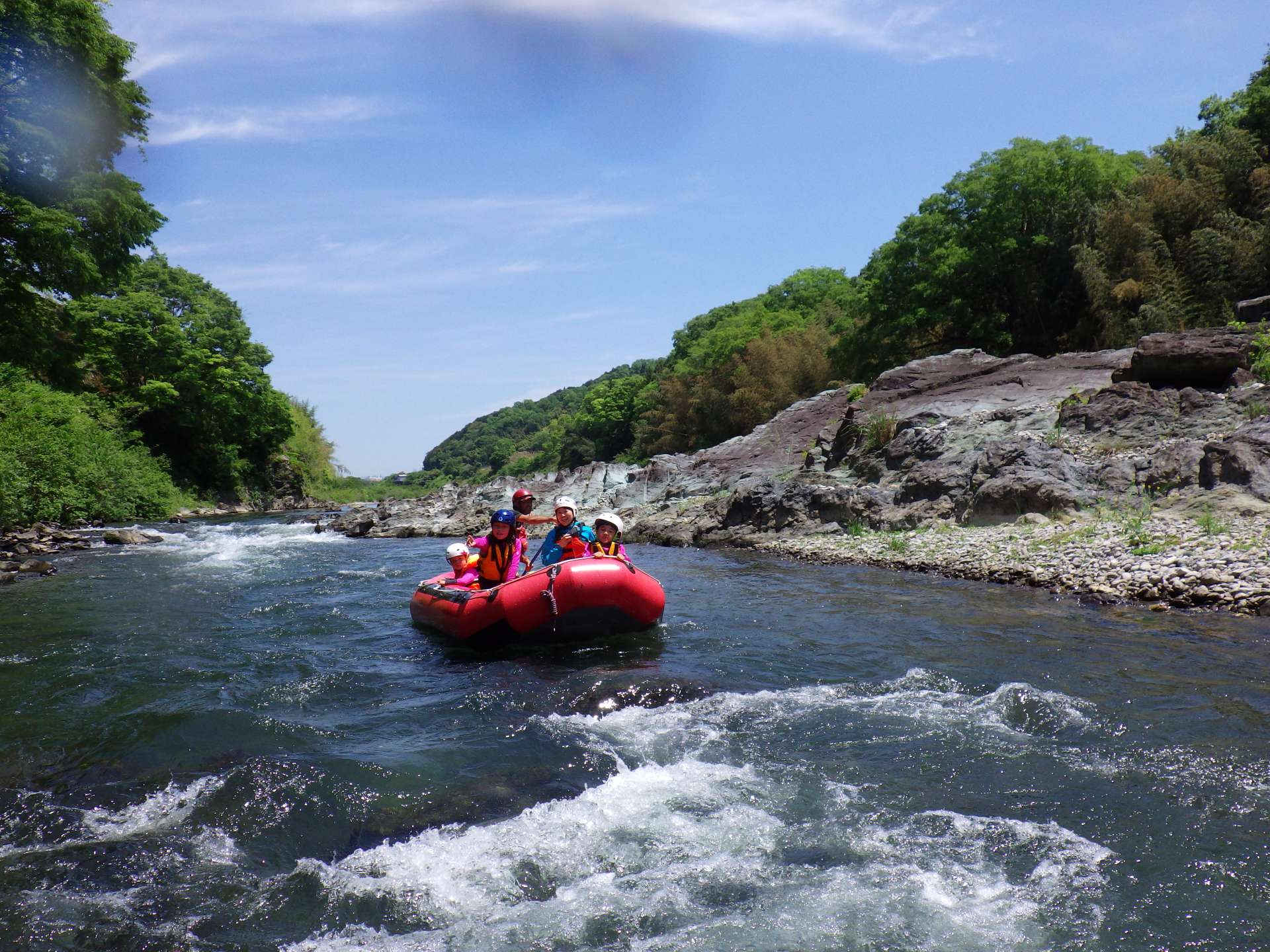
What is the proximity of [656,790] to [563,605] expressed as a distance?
10.5ft

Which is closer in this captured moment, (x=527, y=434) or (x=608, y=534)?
(x=608, y=534)

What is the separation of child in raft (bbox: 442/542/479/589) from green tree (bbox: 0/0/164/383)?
8.08 metres

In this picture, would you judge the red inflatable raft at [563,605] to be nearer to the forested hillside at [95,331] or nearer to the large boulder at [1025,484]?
the large boulder at [1025,484]

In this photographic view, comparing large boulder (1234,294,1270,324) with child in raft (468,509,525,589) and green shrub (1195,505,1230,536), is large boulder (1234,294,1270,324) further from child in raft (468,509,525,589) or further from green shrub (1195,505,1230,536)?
child in raft (468,509,525,589)

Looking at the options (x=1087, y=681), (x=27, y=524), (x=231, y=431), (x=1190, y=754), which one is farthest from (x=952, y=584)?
(x=231, y=431)

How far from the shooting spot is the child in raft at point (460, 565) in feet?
30.5

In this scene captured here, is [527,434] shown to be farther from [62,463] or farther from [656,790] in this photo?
[656,790]

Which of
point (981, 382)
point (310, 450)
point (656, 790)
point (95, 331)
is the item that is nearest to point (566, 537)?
point (656, 790)

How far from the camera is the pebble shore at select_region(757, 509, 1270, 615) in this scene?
28.8 feet

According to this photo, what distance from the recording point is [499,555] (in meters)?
9.12

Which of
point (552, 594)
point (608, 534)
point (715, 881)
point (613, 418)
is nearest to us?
point (715, 881)

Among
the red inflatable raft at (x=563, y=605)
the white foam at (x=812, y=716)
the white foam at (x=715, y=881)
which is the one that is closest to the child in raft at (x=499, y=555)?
the red inflatable raft at (x=563, y=605)

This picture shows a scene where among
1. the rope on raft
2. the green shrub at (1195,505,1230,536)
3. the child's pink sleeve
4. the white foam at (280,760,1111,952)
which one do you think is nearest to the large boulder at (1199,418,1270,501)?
the green shrub at (1195,505,1230,536)

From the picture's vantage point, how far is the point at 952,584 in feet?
37.0
